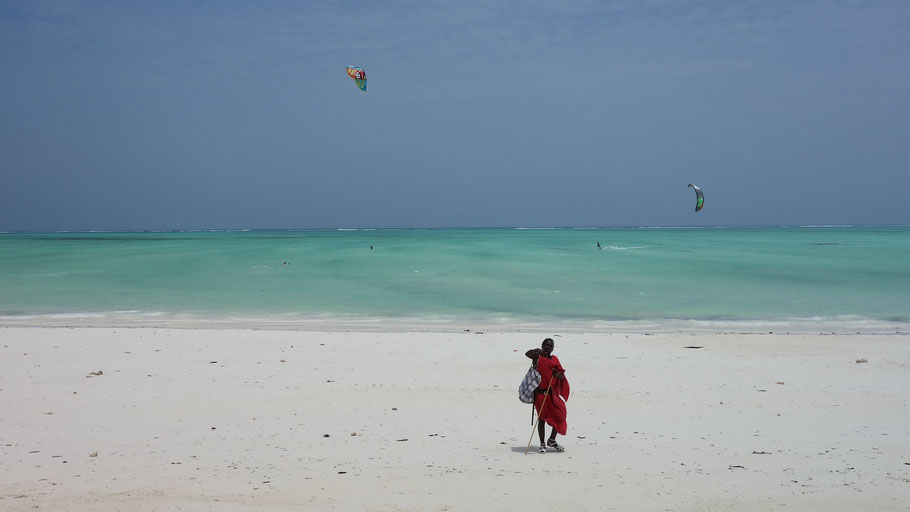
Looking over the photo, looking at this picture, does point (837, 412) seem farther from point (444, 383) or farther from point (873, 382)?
point (444, 383)

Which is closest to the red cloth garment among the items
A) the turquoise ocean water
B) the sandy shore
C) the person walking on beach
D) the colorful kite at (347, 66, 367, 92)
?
the person walking on beach

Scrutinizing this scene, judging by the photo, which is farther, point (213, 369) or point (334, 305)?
point (334, 305)

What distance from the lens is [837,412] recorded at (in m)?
7.42

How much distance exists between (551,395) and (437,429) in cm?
131

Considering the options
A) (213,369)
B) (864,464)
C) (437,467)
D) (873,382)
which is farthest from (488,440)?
(873,382)

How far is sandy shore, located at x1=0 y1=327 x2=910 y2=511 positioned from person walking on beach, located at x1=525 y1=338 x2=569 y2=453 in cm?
24

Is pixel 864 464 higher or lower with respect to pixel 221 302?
higher

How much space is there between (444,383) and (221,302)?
15.1 metres

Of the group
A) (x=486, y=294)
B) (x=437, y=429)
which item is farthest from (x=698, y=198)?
(x=437, y=429)

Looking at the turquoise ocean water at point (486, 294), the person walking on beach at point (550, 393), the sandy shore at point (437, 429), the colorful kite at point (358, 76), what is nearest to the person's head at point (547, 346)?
the person walking on beach at point (550, 393)

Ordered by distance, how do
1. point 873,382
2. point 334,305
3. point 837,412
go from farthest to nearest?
1. point 334,305
2. point 873,382
3. point 837,412

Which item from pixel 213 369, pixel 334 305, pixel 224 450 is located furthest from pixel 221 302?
pixel 224 450

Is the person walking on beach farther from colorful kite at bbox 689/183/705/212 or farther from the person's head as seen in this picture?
colorful kite at bbox 689/183/705/212

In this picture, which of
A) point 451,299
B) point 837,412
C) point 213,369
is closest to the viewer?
point 837,412
